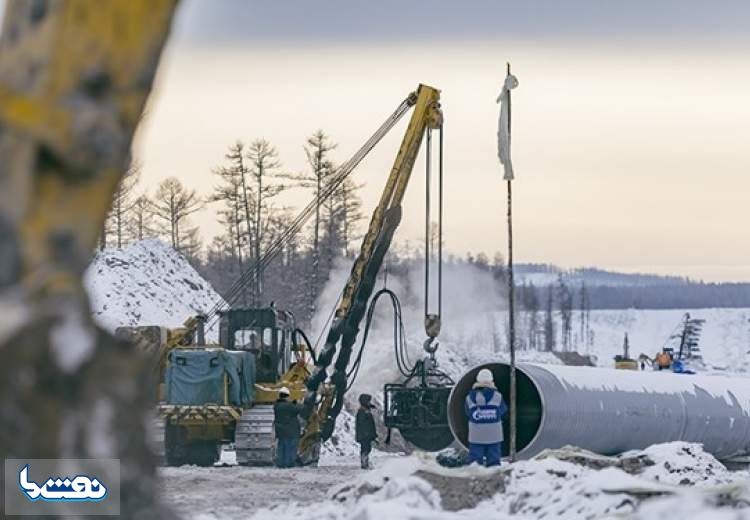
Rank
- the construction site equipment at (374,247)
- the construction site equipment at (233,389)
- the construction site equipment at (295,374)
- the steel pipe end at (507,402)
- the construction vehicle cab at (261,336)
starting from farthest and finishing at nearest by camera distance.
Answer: the construction site equipment at (374,247), the construction vehicle cab at (261,336), the construction site equipment at (295,374), the construction site equipment at (233,389), the steel pipe end at (507,402)

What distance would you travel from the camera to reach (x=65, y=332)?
6.12 metres

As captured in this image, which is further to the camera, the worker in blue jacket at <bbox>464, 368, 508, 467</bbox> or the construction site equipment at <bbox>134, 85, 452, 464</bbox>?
the construction site equipment at <bbox>134, 85, 452, 464</bbox>

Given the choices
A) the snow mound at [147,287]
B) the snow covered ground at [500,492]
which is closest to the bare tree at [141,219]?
the snow mound at [147,287]

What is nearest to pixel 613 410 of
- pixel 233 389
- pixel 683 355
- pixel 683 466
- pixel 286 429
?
pixel 683 466

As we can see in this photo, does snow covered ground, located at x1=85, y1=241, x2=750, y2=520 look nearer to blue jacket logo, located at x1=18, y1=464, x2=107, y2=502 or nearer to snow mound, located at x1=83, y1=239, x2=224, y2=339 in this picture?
blue jacket logo, located at x1=18, y1=464, x2=107, y2=502

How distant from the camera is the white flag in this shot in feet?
77.2

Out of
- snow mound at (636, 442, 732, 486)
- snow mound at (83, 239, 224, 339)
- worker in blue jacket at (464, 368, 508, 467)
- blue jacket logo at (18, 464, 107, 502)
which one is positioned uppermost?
snow mound at (83, 239, 224, 339)

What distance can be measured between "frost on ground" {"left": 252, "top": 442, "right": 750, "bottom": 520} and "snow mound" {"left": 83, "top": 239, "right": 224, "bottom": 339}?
4134cm

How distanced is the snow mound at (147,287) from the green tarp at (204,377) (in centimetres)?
2744

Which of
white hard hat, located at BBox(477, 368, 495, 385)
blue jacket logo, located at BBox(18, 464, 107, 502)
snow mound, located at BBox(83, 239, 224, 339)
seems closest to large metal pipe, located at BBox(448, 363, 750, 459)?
white hard hat, located at BBox(477, 368, 495, 385)

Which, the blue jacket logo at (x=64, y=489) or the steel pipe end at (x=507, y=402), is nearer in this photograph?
the blue jacket logo at (x=64, y=489)

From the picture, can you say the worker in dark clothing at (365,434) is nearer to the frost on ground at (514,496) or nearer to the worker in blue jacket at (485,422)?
the worker in blue jacket at (485,422)

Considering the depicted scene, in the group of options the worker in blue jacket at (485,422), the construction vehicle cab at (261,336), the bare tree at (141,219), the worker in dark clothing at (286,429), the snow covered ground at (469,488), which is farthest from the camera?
the bare tree at (141,219)

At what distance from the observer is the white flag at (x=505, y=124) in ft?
77.2
